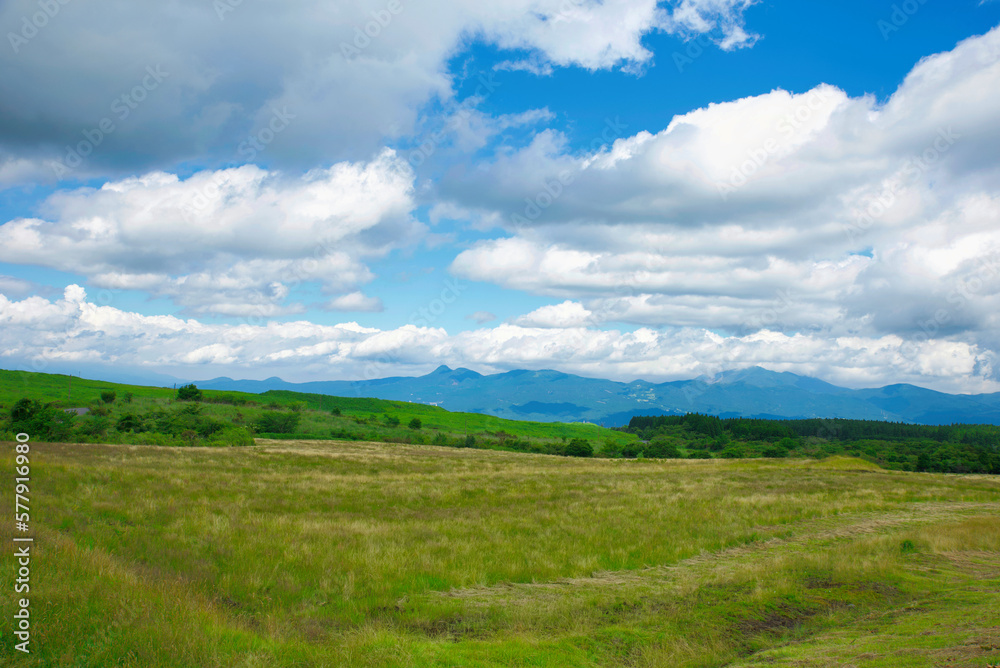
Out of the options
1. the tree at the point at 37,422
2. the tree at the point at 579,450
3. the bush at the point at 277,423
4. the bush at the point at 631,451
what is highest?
the tree at the point at 37,422

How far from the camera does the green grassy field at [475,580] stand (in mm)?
7891

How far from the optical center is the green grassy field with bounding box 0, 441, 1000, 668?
789 cm

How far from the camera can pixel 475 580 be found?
43.9 feet

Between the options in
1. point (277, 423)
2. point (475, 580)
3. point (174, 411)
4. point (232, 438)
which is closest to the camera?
Result: point (475, 580)

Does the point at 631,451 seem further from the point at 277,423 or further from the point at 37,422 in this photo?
the point at 37,422

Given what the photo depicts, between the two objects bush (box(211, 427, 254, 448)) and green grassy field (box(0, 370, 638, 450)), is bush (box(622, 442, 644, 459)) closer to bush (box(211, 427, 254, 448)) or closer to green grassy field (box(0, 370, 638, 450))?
green grassy field (box(0, 370, 638, 450))

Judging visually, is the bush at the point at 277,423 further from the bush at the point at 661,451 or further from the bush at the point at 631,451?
the bush at the point at 661,451

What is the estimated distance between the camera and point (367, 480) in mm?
33875

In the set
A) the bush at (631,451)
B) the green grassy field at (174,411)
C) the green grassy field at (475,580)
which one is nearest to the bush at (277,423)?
the green grassy field at (174,411)

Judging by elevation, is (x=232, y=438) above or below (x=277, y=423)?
above

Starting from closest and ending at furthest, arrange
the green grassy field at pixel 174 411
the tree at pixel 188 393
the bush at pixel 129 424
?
the green grassy field at pixel 174 411 < the bush at pixel 129 424 < the tree at pixel 188 393

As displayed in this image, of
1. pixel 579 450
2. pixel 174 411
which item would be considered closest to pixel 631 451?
pixel 579 450

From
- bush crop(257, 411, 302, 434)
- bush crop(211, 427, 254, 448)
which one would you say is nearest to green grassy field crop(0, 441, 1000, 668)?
bush crop(211, 427, 254, 448)

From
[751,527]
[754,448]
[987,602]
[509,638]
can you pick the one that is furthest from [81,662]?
[754,448]
